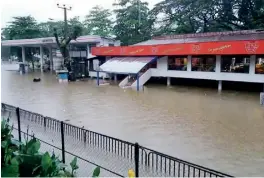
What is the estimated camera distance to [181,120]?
10.3 metres

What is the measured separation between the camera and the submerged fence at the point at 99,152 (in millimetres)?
5297


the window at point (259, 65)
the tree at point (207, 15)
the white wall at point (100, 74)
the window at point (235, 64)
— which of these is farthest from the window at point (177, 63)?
the tree at point (207, 15)

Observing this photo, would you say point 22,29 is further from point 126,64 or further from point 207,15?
point 207,15

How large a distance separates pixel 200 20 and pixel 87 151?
28.4 m

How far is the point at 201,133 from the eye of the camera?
8.59 meters

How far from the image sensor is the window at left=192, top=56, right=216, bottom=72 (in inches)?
757

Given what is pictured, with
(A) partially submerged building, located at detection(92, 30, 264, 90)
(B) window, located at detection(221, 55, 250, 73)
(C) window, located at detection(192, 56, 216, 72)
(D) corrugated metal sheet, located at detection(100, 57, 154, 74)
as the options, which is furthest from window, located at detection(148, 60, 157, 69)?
(B) window, located at detection(221, 55, 250, 73)

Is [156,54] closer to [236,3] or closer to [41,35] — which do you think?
[236,3]

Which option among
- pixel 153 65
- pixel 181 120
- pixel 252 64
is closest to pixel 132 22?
pixel 153 65

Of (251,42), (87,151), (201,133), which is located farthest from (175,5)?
(87,151)

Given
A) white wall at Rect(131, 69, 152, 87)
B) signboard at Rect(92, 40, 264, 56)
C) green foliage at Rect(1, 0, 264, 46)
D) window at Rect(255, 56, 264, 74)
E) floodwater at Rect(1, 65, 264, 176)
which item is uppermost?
green foliage at Rect(1, 0, 264, 46)

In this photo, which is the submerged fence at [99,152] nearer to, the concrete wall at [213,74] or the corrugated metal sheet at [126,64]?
the corrugated metal sheet at [126,64]

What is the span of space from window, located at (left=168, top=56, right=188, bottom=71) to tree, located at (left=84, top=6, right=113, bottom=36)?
78.7ft

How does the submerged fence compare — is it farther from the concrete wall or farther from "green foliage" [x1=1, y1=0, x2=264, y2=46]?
"green foliage" [x1=1, y1=0, x2=264, y2=46]
